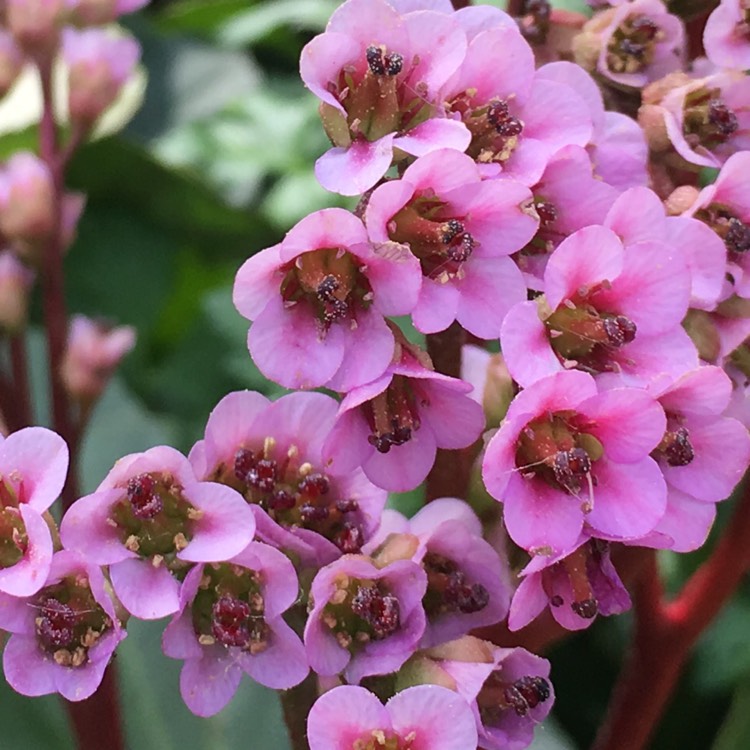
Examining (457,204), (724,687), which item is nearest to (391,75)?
(457,204)

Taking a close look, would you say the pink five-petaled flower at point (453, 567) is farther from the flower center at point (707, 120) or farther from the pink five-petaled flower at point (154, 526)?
the flower center at point (707, 120)

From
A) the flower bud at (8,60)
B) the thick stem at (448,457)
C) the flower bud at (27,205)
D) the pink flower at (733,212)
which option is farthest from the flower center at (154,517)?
the flower bud at (8,60)

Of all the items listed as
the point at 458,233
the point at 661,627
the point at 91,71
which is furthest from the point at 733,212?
the point at 91,71

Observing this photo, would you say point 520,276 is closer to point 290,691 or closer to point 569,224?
point 569,224

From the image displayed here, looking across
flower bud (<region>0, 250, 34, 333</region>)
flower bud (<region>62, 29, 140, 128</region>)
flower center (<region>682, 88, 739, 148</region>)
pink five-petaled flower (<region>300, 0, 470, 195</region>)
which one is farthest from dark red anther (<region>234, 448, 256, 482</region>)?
flower bud (<region>62, 29, 140, 128</region>)

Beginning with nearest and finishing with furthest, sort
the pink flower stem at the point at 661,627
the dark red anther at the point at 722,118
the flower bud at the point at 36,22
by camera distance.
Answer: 1. the dark red anther at the point at 722,118
2. the pink flower stem at the point at 661,627
3. the flower bud at the point at 36,22
